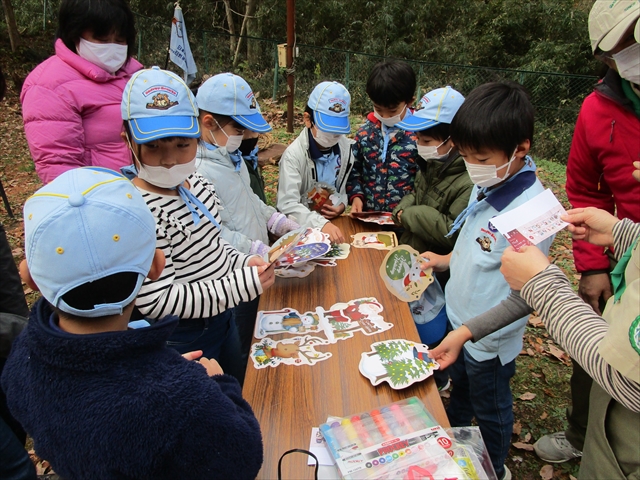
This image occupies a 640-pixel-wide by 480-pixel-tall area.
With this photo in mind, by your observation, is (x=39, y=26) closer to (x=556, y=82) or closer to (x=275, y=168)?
(x=275, y=168)

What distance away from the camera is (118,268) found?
96 centimetres

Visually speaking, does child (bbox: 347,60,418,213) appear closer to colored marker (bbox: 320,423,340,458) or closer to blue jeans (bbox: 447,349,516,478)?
blue jeans (bbox: 447,349,516,478)

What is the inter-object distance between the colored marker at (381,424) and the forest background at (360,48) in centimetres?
512

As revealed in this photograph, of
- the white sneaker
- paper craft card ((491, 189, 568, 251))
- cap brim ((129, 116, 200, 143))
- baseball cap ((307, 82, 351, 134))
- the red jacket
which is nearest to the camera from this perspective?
paper craft card ((491, 189, 568, 251))

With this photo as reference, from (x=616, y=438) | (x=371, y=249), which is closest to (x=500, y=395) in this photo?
(x=616, y=438)

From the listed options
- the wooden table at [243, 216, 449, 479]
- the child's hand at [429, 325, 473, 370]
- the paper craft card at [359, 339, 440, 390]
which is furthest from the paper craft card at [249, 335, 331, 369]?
the child's hand at [429, 325, 473, 370]

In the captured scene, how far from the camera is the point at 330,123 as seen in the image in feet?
8.66

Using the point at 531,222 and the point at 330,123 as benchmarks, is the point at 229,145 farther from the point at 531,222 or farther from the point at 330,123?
the point at 531,222

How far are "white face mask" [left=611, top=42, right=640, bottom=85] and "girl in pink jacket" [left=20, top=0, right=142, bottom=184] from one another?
2.41 m

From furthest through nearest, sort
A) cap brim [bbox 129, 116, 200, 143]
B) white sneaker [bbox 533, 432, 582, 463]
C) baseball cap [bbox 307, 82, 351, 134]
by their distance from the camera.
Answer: baseball cap [bbox 307, 82, 351, 134] → white sneaker [bbox 533, 432, 582, 463] → cap brim [bbox 129, 116, 200, 143]

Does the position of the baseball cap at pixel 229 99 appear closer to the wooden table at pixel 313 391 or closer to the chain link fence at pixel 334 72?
the wooden table at pixel 313 391

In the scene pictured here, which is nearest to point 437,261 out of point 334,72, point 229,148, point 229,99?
point 229,148

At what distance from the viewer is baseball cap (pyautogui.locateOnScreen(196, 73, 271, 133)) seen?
2166 millimetres

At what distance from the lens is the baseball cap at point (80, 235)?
0.91 meters
